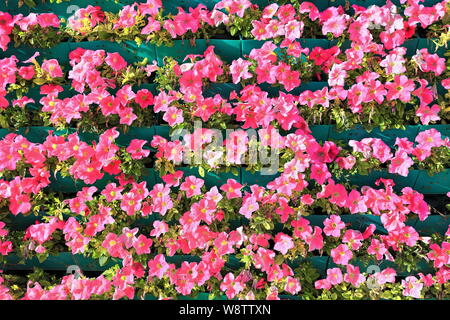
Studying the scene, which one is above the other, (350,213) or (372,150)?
(372,150)

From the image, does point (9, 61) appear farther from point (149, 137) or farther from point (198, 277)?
point (198, 277)

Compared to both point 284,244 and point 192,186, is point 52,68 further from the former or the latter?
point 284,244

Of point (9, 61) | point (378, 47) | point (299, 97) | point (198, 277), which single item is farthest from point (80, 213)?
point (378, 47)

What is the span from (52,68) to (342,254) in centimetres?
217

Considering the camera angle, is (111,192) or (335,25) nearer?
(335,25)

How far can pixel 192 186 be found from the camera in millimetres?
2701

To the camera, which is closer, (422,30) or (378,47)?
(378,47)

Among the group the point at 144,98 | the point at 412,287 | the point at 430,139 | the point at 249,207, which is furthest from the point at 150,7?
the point at 412,287

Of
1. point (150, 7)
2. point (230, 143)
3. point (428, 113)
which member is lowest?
point (230, 143)

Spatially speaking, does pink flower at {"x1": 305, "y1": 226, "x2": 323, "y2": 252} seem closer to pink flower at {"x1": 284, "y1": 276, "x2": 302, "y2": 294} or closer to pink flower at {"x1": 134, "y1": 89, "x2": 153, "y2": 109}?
pink flower at {"x1": 284, "y1": 276, "x2": 302, "y2": 294}

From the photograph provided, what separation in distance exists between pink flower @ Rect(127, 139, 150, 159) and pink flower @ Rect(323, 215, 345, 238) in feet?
4.01

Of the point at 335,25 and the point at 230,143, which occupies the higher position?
the point at 335,25

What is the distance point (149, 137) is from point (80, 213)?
66 cm
